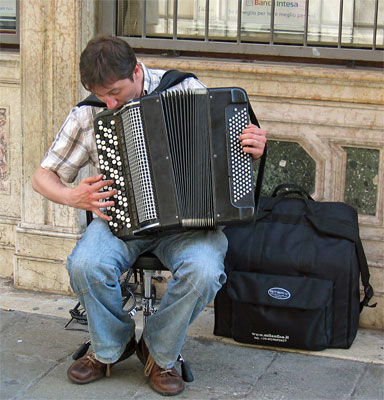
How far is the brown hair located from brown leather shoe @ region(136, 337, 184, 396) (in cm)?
118

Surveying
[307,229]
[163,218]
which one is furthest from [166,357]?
[307,229]

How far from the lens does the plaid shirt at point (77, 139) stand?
3385 mm

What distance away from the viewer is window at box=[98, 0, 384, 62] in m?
4.02

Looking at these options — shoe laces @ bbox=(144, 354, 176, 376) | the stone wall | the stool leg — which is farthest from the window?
shoe laces @ bbox=(144, 354, 176, 376)

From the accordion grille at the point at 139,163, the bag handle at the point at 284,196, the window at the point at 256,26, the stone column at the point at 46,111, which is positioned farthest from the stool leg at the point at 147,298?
the window at the point at 256,26

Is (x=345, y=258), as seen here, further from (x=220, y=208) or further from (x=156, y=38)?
(x=156, y=38)

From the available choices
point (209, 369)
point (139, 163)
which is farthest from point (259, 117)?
point (209, 369)

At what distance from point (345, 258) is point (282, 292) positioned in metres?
0.33

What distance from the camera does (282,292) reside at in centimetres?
357

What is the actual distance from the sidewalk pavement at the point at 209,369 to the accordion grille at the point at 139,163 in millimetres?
765

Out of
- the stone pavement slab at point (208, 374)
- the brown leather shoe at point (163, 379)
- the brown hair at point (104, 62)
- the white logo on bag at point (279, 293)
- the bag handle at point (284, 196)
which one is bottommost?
the stone pavement slab at point (208, 374)

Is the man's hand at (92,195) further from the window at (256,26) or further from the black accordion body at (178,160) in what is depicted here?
the window at (256,26)

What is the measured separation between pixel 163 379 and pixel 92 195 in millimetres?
830

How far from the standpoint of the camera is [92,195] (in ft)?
10.4
